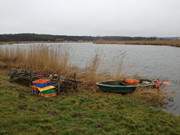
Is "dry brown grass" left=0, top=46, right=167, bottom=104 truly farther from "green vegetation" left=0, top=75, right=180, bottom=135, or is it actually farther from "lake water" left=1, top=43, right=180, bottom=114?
"green vegetation" left=0, top=75, right=180, bottom=135

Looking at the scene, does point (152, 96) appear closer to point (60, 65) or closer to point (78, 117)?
point (78, 117)

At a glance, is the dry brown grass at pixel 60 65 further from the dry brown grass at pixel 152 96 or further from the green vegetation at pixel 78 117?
the green vegetation at pixel 78 117

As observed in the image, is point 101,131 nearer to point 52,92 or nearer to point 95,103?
point 95,103

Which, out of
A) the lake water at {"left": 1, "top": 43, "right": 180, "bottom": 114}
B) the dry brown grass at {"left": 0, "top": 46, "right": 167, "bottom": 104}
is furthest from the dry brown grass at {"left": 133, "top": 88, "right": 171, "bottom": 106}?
the lake water at {"left": 1, "top": 43, "right": 180, "bottom": 114}

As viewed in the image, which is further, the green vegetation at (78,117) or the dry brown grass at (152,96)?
the dry brown grass at (152,96)

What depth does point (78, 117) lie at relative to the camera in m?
6.45

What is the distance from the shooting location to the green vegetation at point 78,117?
5539mm

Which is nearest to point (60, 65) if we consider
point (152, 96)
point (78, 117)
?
point (152, 96)

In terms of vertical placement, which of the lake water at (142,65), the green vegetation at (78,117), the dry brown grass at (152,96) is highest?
the green vegetation at (78,117)

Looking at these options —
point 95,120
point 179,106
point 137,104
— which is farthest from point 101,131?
point 179,106

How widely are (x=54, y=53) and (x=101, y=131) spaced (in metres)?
8.54

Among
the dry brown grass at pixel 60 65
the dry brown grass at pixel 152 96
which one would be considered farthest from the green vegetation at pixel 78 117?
the dry brown grass at pixel 60 65

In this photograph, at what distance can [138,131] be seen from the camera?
5.76 m

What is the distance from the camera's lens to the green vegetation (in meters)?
5.54
